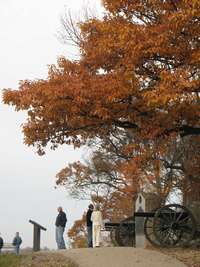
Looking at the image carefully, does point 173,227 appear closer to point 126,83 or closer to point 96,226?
point 96,226

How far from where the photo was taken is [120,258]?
53.9 feet

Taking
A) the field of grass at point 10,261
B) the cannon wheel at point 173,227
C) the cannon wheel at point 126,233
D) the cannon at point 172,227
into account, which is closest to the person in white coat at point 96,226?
the cannon at point 172,227

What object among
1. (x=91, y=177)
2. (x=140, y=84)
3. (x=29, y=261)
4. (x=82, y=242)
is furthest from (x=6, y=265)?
(x=82, y=242)

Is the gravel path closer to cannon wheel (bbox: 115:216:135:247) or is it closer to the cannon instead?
the cannon

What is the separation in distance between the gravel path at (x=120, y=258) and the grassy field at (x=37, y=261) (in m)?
0.34

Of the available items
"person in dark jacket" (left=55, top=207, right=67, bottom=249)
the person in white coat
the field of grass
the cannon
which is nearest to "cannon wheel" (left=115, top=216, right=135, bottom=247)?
the person in white coat

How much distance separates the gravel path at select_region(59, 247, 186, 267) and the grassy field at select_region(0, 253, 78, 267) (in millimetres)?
345

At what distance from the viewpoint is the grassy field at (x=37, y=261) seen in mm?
16078

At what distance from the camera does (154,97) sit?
1542cm

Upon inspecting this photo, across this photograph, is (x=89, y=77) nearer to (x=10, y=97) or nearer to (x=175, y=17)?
(x=10, y=97)

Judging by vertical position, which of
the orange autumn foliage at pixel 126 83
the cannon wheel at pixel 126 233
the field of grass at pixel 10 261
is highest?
the orange autumn foliage at pixel 126 83

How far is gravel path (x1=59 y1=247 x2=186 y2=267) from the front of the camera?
52.0 feet

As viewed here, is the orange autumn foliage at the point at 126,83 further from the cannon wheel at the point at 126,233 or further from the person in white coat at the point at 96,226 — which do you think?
the cannon wheel at the point at 126,233

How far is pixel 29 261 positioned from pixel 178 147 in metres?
15.5
